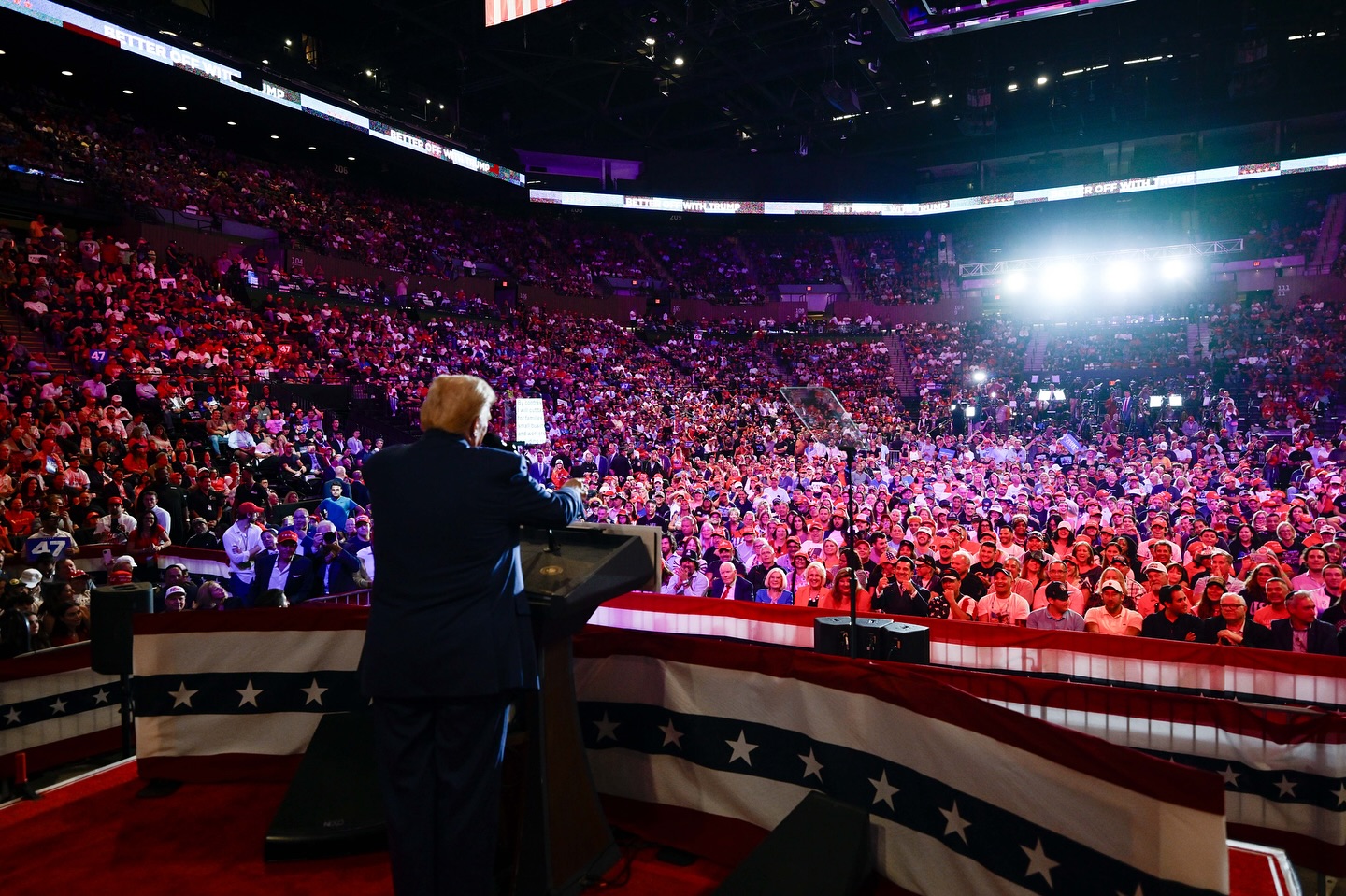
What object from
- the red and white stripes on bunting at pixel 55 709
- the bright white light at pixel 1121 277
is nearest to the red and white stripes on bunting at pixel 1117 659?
the red and white stripes on bunting at pixel 55 709

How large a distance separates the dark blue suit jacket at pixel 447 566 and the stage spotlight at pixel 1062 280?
109ft

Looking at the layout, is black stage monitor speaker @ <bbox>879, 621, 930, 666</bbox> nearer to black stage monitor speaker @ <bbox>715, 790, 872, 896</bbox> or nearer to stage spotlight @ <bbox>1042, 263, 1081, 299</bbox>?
black stage monitor speaker @ <bbox>715, 790, 872, 896</bbox>

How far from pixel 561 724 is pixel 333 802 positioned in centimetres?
129

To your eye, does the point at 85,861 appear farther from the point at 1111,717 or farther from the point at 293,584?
the point at 1111,717

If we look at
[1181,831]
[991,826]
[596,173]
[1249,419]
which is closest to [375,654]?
[991,826]

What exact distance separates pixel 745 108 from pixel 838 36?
24.4 ft

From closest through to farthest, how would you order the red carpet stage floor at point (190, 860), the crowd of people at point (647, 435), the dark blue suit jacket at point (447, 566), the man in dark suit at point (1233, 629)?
the dark blue suit jacket at point (447, 566), the red carpet stage floor at point (190, 860), the man in dark suit at point (1233, 629), the crowd of people at point (647, 435)

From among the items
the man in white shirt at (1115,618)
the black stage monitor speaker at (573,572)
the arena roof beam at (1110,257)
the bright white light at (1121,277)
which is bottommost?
the man in white shirt at (1115,618)

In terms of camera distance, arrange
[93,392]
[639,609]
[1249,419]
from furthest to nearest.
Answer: [1249,419]
[93,392]
[639,609]

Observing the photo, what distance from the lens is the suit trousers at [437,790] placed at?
2.50 meters

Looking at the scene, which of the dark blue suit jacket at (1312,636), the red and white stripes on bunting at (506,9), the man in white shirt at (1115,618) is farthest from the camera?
the red and white stripes on bunting at (506,9)

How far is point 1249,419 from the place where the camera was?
21625 millimetres

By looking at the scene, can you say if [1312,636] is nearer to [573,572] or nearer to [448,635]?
[573,572]

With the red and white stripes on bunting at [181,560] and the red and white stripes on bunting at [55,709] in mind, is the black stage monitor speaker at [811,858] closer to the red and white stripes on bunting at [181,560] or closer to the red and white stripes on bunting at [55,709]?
the red and white stripes on bunting at [55,709]
